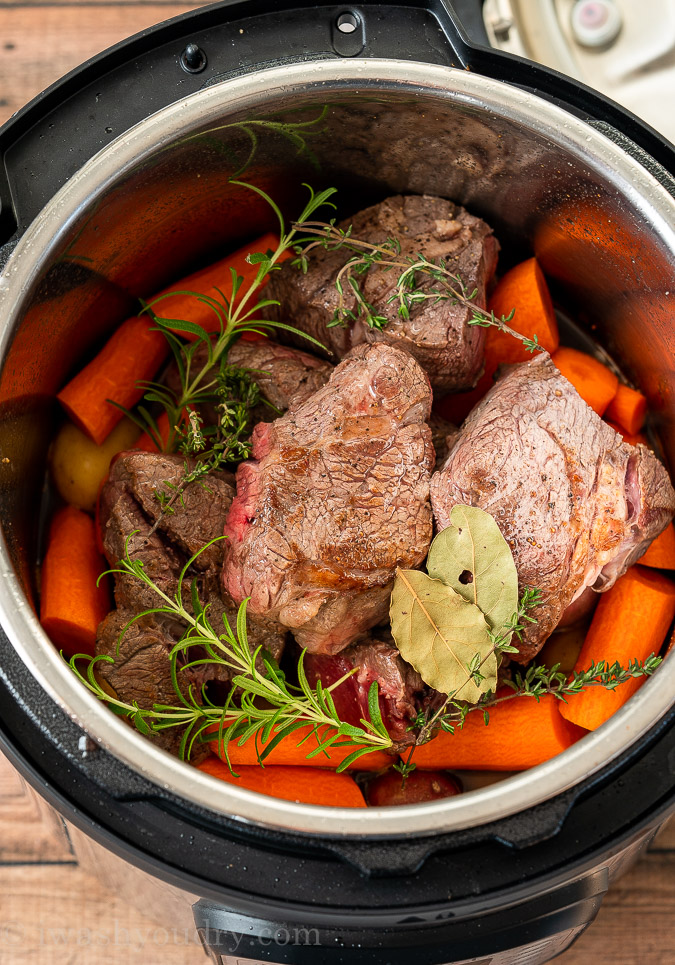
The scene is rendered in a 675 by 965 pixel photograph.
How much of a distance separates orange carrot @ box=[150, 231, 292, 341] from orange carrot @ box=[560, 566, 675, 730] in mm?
785

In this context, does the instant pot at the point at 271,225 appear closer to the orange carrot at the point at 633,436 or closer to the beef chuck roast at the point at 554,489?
the orange carrot at the point at 633,436

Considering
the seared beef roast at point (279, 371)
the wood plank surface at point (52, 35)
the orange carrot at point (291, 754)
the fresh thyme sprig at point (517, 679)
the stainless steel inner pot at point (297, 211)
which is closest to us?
the stainless steel inner pot at point (297, 211)

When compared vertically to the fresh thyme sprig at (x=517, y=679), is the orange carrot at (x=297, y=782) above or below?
below

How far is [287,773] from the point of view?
1.25 metres

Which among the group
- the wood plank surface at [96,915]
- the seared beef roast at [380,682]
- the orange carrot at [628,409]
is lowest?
the wood plank surface at [96,915]

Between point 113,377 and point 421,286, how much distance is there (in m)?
0.53

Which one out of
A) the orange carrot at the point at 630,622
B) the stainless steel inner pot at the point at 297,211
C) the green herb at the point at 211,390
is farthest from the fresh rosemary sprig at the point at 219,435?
the orange carrot at the point at 630,622

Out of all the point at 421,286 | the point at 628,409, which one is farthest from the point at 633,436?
the point at 421,286

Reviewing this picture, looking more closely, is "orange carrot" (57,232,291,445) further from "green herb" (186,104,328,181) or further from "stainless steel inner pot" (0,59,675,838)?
"green herb" (186,104,328,181)

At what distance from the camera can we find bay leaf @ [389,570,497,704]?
3.74ft

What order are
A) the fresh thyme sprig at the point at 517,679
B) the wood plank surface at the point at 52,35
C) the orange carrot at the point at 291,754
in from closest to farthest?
the fresh thyme sprig at the point at 517,679 → the orange carrot at the point at 291,754 → the wood plank surface at the point at 52,35

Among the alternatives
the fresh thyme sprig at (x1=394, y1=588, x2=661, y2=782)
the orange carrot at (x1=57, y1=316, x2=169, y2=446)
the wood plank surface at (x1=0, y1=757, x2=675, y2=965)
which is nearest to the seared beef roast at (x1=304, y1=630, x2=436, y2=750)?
the fresh thyme sprig at (x1=394, y1=588, x2=661, y2=782)

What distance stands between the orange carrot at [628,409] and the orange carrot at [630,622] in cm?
27

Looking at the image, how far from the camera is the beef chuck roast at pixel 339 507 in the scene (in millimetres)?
1187
